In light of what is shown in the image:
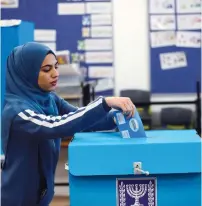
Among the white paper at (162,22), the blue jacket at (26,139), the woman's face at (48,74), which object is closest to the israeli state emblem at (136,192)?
the blue jacket at (26,139)

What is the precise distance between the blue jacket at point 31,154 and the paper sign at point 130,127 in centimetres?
5

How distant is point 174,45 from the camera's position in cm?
380

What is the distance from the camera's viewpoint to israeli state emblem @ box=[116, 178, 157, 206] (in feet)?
3.08

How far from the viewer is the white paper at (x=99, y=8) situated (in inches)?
149

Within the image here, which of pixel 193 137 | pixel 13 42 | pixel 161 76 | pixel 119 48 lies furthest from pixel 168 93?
pixel 193 137

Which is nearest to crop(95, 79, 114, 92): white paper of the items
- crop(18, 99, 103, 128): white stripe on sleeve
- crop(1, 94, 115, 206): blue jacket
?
crop(1, 94, 115, 206): blue jacket

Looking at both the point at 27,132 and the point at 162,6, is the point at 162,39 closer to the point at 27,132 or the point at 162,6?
the point at 162,6

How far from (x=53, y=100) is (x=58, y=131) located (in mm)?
301

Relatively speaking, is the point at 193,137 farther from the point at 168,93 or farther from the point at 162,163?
the point at 168,93

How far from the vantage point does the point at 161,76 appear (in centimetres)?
381

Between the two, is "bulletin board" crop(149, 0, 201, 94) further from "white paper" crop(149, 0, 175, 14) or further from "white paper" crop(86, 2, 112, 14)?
"white paper" crop(86, 2, 112, 14)

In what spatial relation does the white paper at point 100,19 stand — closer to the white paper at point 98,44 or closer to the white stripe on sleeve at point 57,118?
the white paper at point 98,44

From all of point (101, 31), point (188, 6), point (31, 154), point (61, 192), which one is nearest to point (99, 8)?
point (101, 31)

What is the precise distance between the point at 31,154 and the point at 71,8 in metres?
2.87
